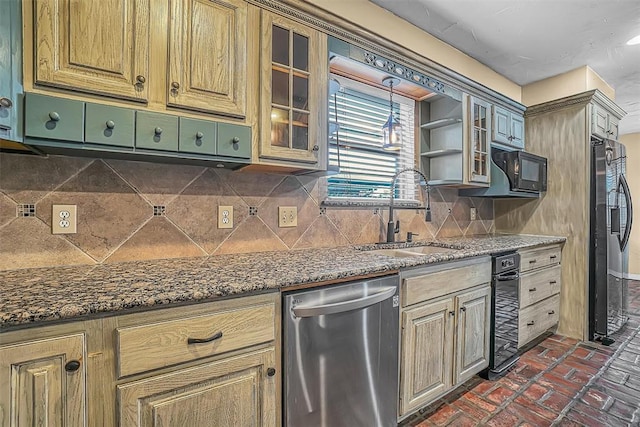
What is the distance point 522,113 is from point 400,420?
3.20 m

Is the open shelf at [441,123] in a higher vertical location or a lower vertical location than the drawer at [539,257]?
higher

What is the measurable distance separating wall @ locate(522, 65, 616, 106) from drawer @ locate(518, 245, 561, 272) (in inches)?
60.1

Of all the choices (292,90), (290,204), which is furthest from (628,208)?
(292,90)

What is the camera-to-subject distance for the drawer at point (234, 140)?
4.50ft

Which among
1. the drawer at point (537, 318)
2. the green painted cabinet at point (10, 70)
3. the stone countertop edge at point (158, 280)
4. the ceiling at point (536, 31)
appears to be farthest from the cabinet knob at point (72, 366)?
the drawer at point (537, 318)

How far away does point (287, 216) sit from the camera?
1.90 metres

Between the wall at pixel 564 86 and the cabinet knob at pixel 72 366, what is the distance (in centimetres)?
407

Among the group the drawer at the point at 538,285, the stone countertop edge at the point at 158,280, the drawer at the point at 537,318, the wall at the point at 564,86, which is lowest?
the drawer at the point at 537,318

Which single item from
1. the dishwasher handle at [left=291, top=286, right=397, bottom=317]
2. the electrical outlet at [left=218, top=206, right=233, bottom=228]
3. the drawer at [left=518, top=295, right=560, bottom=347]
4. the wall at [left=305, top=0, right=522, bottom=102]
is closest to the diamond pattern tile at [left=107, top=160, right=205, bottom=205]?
the electrical outlet at [left=218, top=206, right=233, bottom=228]

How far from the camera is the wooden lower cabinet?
2.98ft

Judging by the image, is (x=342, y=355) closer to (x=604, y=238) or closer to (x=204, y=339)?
(x=204, y=339)

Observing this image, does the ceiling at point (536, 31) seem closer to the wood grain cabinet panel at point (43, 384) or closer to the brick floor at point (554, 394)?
the wood grain cabinet panel at point (43, 384)

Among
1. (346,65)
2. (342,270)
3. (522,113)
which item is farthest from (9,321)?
(522,113)

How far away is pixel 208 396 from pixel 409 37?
8.22ft
